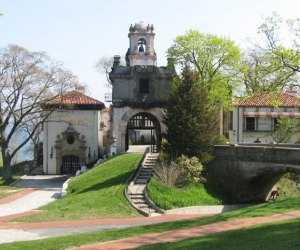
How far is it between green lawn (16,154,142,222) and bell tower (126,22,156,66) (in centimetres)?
1174

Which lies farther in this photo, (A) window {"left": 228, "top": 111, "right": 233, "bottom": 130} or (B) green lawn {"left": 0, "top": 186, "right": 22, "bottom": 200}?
(A) window {"left": 228, "top": 111, "right": 233, "bottom": 130}

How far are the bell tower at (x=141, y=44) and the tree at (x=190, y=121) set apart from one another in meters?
14.6

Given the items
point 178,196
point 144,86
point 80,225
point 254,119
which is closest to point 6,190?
point 144,86

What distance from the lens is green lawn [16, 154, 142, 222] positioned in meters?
27.5

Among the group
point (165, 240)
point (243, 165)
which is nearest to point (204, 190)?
point (243, 165)

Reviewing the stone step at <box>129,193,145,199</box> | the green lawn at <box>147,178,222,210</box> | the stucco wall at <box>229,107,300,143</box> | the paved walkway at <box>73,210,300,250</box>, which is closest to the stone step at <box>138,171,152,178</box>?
the green lawn at <box>147,178,222,210</box>

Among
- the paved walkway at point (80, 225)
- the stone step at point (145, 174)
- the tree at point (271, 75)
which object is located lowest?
the paved walkway at point (80, 225)

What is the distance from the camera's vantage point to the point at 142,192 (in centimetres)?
3156

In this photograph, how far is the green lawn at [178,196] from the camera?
29.9m

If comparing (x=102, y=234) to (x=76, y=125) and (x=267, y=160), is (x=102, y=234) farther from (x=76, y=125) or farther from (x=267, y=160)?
(x=76, y=125)

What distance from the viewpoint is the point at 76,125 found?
48.9 metres

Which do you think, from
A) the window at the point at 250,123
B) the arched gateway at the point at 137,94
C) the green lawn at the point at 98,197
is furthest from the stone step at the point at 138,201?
the window at the point at 250,123

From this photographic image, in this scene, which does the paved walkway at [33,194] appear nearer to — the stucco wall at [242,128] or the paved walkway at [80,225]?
the paved walkway at [80,225]

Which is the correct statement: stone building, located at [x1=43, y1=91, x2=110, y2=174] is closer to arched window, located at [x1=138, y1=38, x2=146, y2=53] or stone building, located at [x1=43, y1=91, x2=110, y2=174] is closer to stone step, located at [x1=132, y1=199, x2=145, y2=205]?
arched window, located at [x1=138, y1=38, x2=146, y2=53]
